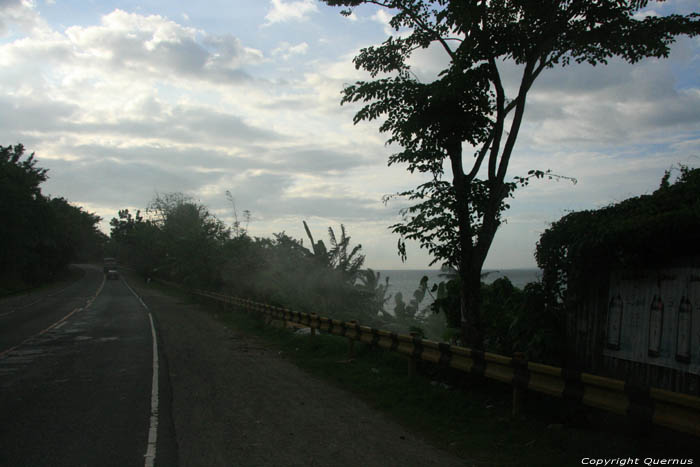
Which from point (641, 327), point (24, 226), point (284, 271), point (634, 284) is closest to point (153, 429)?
point (641, 327)

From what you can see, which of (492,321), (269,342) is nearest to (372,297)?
(269,342)

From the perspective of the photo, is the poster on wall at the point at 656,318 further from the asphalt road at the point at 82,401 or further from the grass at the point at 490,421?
A: the asphalt road at the point at 82,401

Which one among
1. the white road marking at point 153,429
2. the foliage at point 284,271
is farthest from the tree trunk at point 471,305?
the foliage at point 284,271

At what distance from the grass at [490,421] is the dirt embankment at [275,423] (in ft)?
1.35

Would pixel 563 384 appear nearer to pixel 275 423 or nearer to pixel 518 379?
pixel 518 379

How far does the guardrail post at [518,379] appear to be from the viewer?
7.42 metres

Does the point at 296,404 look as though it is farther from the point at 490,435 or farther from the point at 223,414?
the point at 490,435

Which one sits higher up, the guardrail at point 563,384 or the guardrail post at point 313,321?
the guardrail at point 563,384

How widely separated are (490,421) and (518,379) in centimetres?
70

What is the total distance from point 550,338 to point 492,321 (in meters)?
2.92

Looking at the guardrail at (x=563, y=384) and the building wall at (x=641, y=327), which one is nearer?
the guardrail at (x=563, y=384)

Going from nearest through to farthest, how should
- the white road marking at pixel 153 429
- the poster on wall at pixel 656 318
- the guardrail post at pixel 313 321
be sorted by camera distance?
the white road marking at pixel 153 429 → the poster on wall at pixel 656 318 → the guardrail post at pixel 313 321

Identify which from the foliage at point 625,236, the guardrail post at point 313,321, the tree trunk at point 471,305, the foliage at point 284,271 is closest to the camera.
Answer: the foliage at point 625,236

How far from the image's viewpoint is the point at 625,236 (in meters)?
6.89
